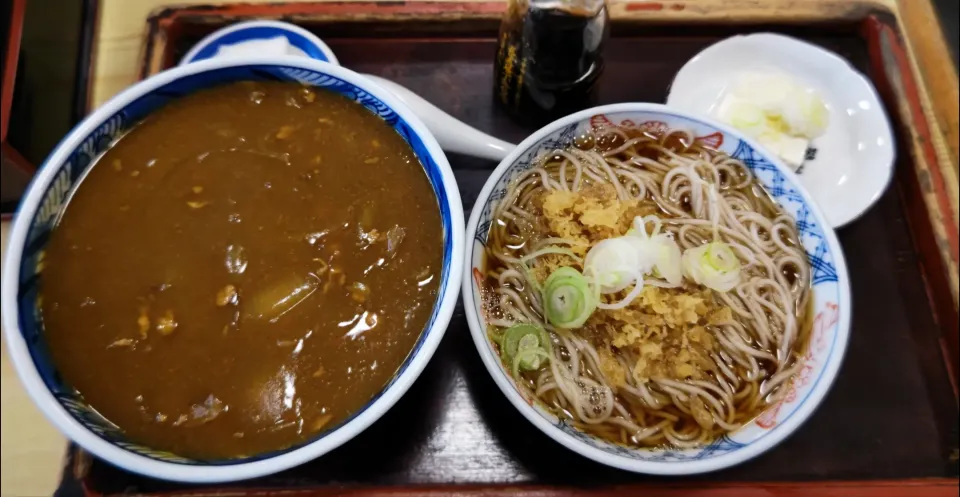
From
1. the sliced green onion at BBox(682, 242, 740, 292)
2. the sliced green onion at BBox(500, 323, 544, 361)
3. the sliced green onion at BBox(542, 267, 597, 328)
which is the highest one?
the sliced green onion at BBox(682, 242, 740, 292)

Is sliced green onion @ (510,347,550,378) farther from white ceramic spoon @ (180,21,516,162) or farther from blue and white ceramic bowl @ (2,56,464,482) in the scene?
white ceramic spoon @ (180,21,516,162)

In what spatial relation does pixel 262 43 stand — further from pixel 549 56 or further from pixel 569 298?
pixel 569 298

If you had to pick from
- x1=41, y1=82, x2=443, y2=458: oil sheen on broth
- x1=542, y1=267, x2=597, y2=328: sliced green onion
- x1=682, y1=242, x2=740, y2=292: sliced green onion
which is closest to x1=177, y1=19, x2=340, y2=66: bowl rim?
x1=41, y1=82, x2=443, y2=458: oil sheen on broth

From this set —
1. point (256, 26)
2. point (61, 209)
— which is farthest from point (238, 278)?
point (256, 26)

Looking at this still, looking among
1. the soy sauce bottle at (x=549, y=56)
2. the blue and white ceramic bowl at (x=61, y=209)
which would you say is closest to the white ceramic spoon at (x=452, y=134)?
the soy sauce bottle at (x=549, y=56)

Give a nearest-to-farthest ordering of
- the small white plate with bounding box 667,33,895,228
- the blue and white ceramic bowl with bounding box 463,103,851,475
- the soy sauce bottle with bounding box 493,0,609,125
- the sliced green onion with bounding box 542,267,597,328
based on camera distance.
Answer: the blue and white ceramic bowl with bounding box 463,103,851,475, the sliced green onion with bounding box 542,267,597,328, the soy sauce bottle with bounding box 493,0,609,125, the small white plate with bounding box 667,33,895,228

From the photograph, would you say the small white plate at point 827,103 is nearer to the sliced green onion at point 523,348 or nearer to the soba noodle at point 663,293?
the soba noodle at point 663,293
